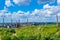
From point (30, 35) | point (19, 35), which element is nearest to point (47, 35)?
point (30, 35)

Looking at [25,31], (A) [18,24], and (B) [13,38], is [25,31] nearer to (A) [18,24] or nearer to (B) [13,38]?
(B) [13,38]

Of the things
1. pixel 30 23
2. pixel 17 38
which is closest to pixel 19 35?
pixel 17 38

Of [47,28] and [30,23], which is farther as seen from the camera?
[30,23]

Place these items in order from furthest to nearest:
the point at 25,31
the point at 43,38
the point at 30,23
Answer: the point at 30,23 → the point at 25,31 → the point at 43,38

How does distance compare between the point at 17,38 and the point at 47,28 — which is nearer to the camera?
the point at 17,38

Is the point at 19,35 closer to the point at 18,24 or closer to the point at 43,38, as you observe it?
the point at 43,38

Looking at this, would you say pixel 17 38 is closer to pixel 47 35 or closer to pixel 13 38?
pixel 13 38

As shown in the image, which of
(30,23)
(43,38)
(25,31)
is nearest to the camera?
(43,38)

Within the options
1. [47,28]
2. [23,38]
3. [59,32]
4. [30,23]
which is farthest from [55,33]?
[30,23]
